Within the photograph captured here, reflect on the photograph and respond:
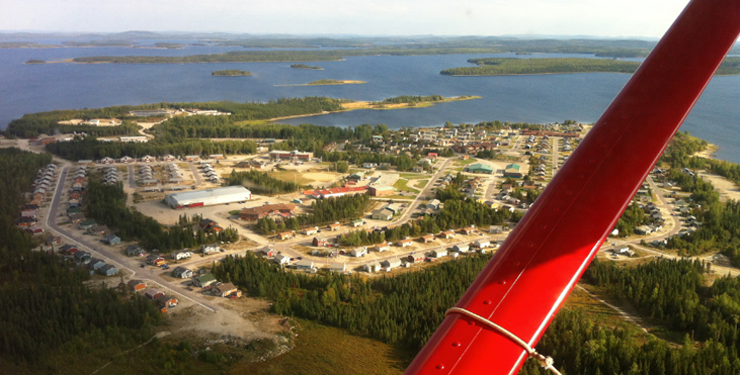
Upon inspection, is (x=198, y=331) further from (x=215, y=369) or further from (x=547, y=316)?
(x=547, y=316)

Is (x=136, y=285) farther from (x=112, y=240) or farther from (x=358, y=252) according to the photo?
(x=358, y=252)

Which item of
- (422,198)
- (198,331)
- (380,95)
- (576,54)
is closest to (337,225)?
(422,198)

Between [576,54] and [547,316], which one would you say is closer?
[547,316]

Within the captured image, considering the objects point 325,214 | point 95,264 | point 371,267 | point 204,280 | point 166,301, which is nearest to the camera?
point 166,301

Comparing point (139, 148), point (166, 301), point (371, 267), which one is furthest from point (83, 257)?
point (139, 148)

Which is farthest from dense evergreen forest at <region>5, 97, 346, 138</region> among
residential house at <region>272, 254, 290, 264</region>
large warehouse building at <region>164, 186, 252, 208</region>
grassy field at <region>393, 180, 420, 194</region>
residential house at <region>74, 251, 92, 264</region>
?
residential house at <region>272, 254, 290, 264</region>

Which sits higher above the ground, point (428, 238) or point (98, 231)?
point (428, 238)
